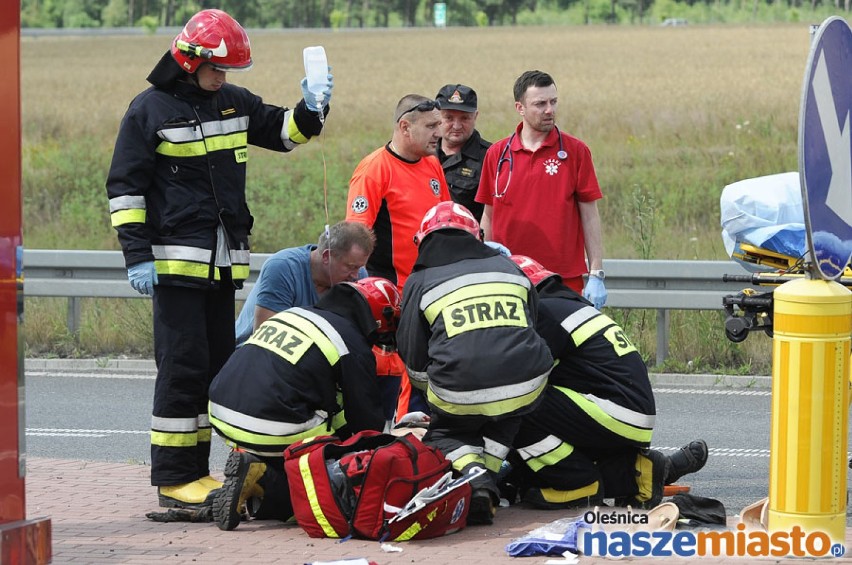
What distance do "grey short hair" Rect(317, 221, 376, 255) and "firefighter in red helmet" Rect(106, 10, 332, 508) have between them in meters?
0.54

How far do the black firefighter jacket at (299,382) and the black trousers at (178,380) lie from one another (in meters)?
0.24

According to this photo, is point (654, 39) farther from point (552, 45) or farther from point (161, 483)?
point (161, 483)

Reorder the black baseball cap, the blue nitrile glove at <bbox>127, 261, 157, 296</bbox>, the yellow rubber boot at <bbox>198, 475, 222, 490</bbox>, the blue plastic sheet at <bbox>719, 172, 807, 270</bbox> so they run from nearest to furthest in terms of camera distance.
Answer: the blue nitrile glove at <bbox>127, 261, 157, 296</bbox>
the yellow rubber boot at <bbox>198, 475, 222, 490</bbox>
the blue plastic sheet at <bbox>719, 172, 807, 270</bbox>
the black baseball cap

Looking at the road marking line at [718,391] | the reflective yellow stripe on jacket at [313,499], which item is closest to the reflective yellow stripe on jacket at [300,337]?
the reflective yellow stripe on jacket at [313,499]

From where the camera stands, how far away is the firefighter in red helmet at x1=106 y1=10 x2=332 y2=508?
6.03 m

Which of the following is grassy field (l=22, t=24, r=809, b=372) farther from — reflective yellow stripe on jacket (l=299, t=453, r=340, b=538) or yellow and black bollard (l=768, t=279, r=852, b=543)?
yellow and black bollard (l=768, t=279, r=852, b=543)

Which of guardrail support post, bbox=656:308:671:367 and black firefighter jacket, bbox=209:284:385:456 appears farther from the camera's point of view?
guardrail support post, bbox=656:308:671:367

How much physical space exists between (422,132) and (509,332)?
1.94m

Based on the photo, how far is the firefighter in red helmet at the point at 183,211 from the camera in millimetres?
6031

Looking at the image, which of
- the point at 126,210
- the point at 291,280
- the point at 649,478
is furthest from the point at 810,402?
the point at 291,280

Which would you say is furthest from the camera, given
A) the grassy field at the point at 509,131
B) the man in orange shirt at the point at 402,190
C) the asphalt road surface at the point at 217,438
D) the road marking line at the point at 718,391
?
the grassy field at the point at 509,131

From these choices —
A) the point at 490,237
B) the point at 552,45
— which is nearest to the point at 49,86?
the point at 552,45

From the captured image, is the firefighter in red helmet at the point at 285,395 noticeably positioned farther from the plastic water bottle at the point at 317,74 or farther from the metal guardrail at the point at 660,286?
the metal guardrail at the point at 660,286

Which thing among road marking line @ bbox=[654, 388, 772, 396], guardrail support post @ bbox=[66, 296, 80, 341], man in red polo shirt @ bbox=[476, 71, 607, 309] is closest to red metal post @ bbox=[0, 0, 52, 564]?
man in red polo shirt @ bbox=[476, 71, 607, 309]
